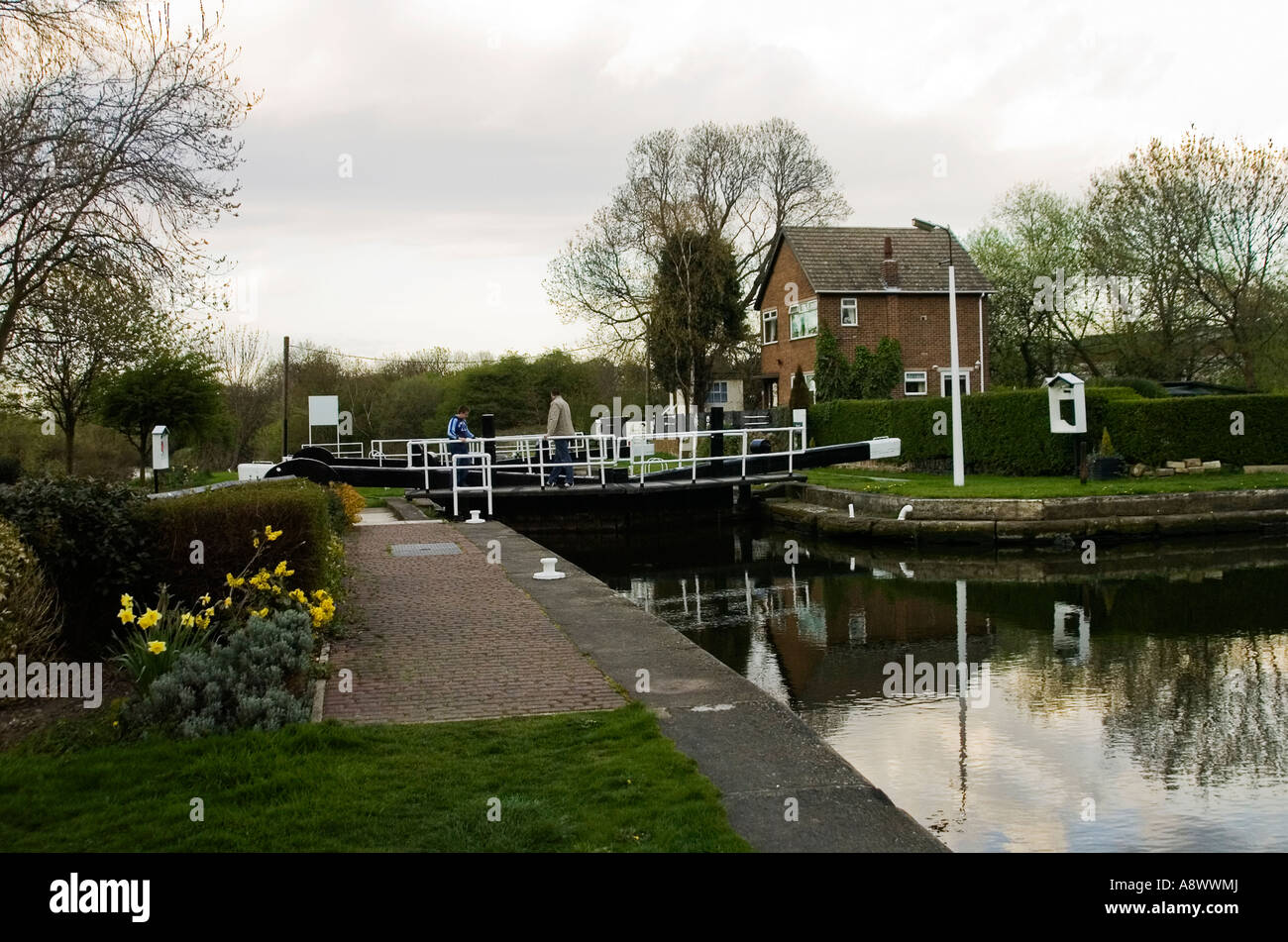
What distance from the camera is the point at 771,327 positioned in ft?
159

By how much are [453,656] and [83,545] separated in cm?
297

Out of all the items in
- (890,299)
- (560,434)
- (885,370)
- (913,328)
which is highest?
(890,299)

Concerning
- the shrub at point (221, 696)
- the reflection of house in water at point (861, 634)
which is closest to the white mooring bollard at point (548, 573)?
the reflection of house in water at point (861, 634)

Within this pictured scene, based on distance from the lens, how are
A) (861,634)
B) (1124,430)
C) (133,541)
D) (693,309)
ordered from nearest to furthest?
(133,541)
(861,634)
(1124,430)
(693,309)

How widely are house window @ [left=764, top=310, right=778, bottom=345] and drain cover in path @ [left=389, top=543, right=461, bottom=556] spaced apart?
3303 centimetres

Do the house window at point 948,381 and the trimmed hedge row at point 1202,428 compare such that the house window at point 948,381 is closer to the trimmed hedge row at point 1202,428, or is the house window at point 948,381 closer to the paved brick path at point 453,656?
the trimmed hedge row at point 1202,428

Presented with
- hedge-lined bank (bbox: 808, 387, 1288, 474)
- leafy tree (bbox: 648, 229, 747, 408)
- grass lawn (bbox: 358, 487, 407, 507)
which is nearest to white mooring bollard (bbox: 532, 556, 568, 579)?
hedge-lined bank (bbox: 808, 387, 1288, 474)

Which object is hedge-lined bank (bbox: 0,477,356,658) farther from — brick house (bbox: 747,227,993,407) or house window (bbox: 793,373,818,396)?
Answer: brick house (bbox: 747,227,993,407)

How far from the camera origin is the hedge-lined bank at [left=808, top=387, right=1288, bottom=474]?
74.5ft

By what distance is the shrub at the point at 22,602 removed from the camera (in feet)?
23.7

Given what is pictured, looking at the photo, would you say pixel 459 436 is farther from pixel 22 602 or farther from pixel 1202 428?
pixel 22 602

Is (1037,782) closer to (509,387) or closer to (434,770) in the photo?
(434,770)

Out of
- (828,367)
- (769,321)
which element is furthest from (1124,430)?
(769,321)
